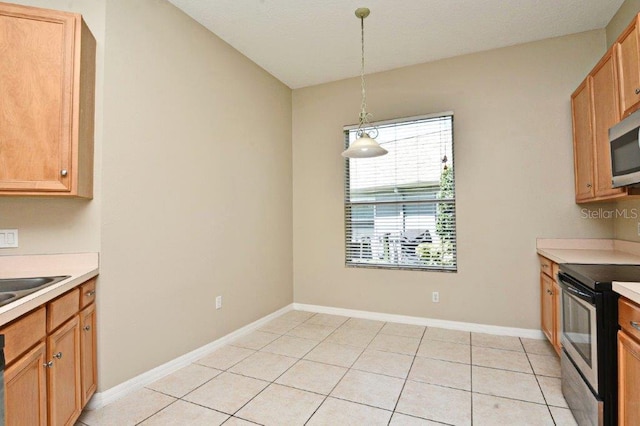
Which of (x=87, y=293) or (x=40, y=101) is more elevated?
(x=40, y=101)

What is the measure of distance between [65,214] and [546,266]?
3.95 metres

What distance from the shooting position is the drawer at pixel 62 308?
1.59 metres

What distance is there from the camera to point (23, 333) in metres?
1.37

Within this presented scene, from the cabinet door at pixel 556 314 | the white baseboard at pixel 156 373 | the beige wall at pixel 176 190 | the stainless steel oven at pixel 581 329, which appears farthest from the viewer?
the cabinet door at pixel 556 314

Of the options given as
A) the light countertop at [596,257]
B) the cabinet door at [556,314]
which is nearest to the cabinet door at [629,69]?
the light countertop at [596,257]

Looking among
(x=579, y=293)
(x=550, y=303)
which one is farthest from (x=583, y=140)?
(x=579, y=293)

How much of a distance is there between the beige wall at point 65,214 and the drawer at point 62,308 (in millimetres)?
412

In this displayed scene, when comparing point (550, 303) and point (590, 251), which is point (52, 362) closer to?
point (550, 303)

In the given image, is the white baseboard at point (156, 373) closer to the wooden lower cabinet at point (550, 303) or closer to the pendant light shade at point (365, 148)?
the pendant light shade at point (365, 148)

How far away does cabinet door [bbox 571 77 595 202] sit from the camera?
2.76 m

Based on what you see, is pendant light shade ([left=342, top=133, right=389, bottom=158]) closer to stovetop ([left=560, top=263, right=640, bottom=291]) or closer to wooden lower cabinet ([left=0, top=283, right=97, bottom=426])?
stovetop ([left=560, top=263, right=640, bottom=291])

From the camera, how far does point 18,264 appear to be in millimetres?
2043

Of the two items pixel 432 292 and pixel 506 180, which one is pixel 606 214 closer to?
pixel 506 180

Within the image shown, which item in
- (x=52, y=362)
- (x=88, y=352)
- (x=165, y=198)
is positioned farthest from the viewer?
(x=165, y=198)
